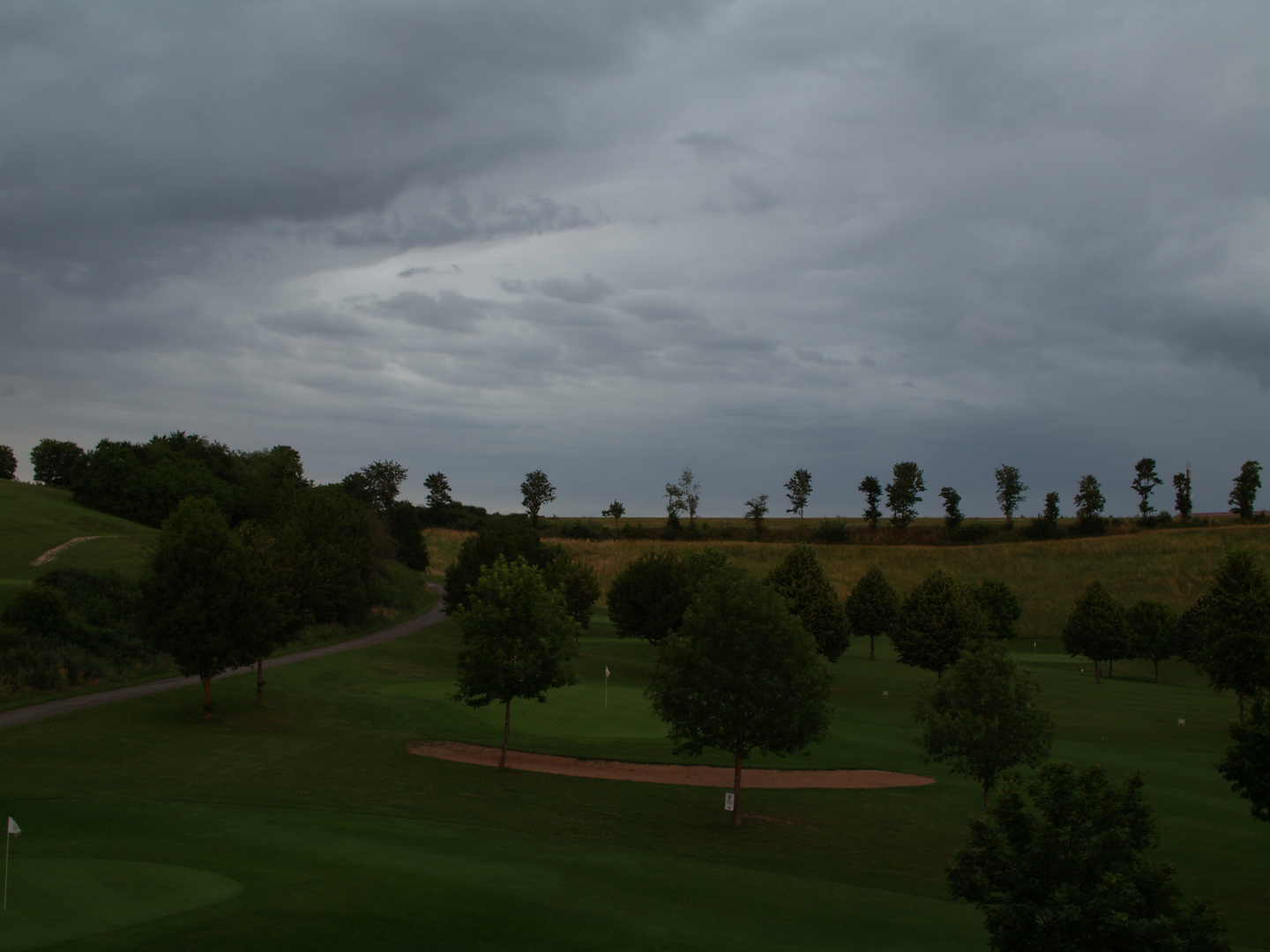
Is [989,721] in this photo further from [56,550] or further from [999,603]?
[56,550]

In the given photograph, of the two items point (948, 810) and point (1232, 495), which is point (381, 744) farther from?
point (1232, 495)

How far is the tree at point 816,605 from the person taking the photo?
56.9 metres

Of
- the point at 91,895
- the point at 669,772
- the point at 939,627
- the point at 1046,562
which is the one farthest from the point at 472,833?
the point at 1046,562

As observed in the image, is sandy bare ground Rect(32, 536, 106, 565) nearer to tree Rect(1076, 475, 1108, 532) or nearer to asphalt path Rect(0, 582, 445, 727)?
asphalt path Rect(0, 582, 445, 727)

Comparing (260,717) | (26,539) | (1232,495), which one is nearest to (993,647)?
(260,717)

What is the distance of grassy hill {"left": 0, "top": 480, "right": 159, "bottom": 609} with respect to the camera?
200 ft

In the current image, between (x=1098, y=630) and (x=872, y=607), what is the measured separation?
16.7 m

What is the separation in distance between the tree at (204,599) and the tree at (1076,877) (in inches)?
1159

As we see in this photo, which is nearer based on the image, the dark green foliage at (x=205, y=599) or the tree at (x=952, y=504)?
the dark green foliage at (x=205, y=599)

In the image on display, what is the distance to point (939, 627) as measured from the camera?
5459cm

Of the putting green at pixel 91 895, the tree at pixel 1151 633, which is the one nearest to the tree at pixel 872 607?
the tree at pixel 1151 633

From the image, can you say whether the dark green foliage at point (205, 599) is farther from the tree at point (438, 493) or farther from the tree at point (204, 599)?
the tree at point (438, 493)

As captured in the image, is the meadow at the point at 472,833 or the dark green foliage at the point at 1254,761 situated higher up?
the dark green foliage at the point at 1254,761

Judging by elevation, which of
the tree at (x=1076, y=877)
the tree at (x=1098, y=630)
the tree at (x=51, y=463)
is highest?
the tree at (x=51, y=463)
